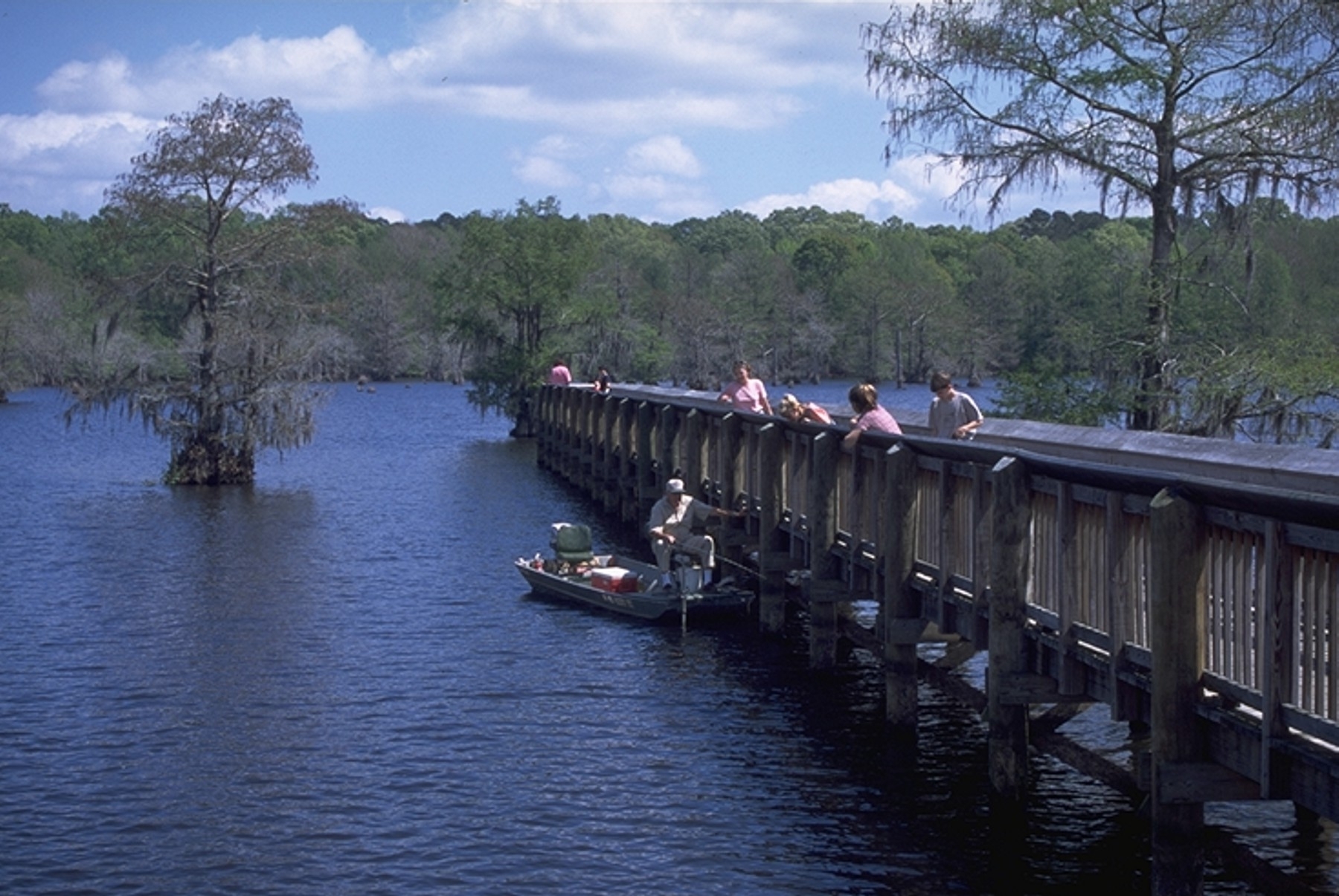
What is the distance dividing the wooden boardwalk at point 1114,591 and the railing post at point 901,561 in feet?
0.05

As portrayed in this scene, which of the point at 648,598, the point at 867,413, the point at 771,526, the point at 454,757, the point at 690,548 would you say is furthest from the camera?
the point at 690,548

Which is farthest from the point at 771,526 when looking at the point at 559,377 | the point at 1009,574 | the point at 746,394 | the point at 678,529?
the point at 559,377

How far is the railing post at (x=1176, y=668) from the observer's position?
8.49 m

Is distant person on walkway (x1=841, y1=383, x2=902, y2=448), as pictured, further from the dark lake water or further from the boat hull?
the boat hull

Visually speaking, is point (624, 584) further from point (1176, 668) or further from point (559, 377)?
point (559, 377)

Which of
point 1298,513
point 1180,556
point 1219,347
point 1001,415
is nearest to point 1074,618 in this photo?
point 1180,556

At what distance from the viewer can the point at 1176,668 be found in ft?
28.1

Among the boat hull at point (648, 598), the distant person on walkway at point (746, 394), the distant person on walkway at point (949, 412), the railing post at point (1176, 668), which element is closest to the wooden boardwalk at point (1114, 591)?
the railing post at point (1176, 668)

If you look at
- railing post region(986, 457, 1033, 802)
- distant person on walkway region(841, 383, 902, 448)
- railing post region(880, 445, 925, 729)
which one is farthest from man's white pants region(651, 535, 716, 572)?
railing post region(986, 457, 1033, 802)

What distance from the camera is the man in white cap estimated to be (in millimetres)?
20078

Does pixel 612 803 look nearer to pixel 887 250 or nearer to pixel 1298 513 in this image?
pixel 1298 513

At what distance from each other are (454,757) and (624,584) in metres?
7.11

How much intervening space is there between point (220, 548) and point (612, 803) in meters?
17.1

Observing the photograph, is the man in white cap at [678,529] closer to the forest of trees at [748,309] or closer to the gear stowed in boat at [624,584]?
the gear stowed in boat at [624,584]
